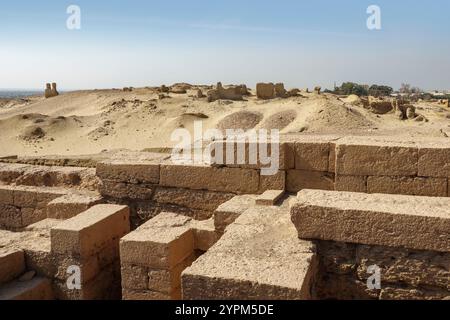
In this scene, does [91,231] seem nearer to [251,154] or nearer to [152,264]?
[152,264]

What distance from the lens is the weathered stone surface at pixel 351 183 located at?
573 centimetres

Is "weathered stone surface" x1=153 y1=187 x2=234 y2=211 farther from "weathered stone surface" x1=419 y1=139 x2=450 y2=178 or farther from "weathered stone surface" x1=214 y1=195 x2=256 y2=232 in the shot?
"weathered stone surface" x1=419 y1=139 x2=450 y2=178

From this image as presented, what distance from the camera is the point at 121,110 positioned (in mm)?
32250

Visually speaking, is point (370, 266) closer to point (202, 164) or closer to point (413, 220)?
point (413, 220)

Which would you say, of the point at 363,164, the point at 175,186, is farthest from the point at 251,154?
the point at 363,164

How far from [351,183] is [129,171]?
11.1ft

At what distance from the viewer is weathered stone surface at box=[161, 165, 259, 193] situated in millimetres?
6410

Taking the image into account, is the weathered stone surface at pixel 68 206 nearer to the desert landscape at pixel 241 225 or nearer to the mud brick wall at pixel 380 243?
the desert landscape at pixel 241 225

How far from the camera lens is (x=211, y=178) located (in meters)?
6.56

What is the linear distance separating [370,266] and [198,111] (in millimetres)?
24998

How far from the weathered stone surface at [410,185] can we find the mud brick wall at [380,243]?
1.12 metres

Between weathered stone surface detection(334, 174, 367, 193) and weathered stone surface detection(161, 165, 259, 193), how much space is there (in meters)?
1.17

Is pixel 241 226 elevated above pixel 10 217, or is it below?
above

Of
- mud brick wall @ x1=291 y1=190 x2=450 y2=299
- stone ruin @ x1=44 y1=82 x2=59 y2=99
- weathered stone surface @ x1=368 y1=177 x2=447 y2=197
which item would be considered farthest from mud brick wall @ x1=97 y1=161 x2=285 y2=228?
stone ruin @ x1=44 y1=82 x2=59 y2=99
